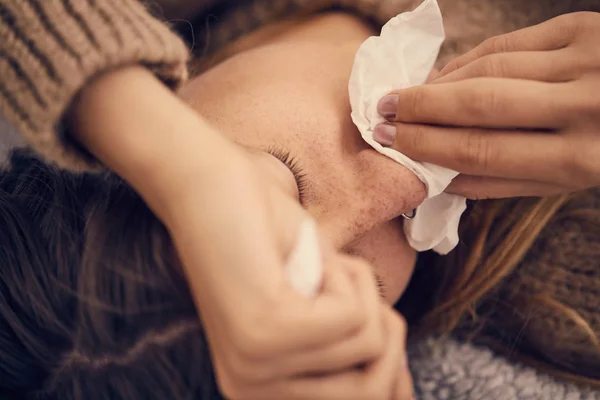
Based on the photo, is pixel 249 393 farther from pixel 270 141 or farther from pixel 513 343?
pixel 513 343

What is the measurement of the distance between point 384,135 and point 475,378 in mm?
456

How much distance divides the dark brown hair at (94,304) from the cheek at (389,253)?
0.22 m

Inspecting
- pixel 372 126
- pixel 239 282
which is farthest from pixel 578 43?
pixel 239 282

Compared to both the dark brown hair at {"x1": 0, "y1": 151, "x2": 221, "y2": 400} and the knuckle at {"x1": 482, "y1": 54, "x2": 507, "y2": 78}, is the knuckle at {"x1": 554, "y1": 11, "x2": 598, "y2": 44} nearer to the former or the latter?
the knuckle at {"x1": 482, "y1": 54, "x2": 507, "y2": 78}

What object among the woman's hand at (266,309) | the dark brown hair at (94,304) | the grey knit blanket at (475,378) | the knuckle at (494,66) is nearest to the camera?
the woman's hand at (266,309)

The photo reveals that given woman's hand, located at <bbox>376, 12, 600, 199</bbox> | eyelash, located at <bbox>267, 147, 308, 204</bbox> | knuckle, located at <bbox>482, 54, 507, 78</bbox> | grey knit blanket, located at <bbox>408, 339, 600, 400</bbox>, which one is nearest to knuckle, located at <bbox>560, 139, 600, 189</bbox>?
woman's hand, located at <bbox>376, 12, 600, 199</bbox>

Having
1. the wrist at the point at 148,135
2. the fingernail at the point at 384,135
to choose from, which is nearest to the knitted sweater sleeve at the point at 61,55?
the wrist at the point at 148,135

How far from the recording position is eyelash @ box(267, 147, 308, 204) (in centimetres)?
52

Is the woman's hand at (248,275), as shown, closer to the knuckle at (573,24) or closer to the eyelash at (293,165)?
the eyelash at (293,165)

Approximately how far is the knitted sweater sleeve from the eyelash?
0.13 meters

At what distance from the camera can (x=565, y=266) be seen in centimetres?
79

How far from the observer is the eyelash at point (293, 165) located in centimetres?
52

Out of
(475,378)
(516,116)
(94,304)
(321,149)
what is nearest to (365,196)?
(321,149)

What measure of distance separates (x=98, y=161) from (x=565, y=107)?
0.49 m
